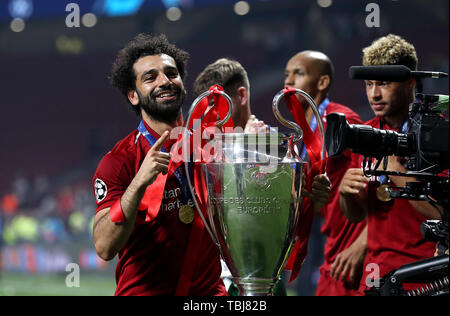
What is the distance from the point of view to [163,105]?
6.12ft

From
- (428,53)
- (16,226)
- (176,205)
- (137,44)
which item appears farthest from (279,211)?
(16,226)

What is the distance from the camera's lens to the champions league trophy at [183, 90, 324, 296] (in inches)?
49.8

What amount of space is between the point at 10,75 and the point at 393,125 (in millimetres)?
11534

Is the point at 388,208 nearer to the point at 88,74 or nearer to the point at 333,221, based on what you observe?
the point at 333,221

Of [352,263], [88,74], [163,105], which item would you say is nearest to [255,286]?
[163,105]

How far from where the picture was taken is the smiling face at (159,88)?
6.12 ft

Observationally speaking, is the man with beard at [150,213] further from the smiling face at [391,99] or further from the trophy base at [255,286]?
the smiling face at [391,99]

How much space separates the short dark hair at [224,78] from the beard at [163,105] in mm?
622

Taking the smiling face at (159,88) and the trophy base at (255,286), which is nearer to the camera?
the trophy base at (255,286)

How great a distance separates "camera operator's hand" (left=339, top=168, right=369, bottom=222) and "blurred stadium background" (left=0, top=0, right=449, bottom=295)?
15.8 ft

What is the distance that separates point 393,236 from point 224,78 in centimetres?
91

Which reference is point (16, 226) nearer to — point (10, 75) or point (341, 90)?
point (10, 75)

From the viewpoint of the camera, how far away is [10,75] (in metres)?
12.6

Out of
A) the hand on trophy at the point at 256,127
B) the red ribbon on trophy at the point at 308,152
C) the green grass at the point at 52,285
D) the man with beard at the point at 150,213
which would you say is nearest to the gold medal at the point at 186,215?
the man with beard at the point at 150,213
